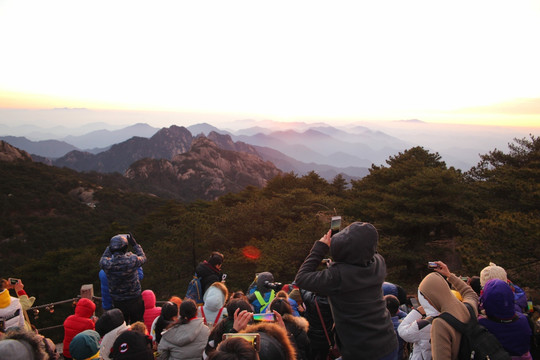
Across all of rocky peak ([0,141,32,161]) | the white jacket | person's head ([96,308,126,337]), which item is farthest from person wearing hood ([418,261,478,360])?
rocky peak ([0,141,32,161])

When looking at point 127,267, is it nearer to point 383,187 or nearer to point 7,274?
point 383,187

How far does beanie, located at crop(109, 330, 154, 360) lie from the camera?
111 inches

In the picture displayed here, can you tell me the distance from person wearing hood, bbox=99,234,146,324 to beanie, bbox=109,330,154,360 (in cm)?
190

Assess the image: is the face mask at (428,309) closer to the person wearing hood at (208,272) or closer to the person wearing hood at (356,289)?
the person wearing hood at (356,289)

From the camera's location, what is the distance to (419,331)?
331cm

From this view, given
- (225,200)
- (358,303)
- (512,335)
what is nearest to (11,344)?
(358,303)

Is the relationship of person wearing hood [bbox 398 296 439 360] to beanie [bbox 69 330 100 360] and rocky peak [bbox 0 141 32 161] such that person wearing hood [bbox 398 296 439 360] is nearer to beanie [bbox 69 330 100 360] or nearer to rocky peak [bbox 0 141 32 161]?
beanie [bbox 69 330 100 360]

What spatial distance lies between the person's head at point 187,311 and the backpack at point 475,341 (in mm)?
2426

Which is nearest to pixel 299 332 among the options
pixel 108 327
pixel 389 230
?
pixel 108 327

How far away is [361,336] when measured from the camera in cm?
230

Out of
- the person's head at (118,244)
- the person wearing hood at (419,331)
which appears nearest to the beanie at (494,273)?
the person wearing hood at (419,331)

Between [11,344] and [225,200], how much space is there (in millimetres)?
31156

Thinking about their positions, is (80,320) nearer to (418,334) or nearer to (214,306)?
(214,306)

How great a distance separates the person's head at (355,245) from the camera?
224cm
